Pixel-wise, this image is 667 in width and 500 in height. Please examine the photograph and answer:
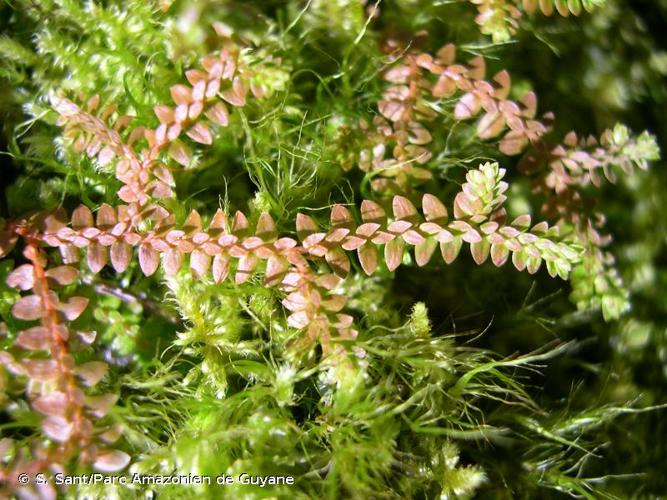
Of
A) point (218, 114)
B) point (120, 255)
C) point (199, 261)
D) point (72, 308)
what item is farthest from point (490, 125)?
point (72, 308)

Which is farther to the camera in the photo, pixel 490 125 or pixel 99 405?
pixel 490 125

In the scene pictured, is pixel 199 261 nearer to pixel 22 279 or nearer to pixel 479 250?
pixel 22 279

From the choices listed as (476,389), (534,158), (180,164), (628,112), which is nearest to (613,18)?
(628,112)

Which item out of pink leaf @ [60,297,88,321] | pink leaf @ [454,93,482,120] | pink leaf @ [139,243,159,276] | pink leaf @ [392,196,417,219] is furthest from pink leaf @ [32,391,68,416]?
pink leaf @ [454,93,482,120]

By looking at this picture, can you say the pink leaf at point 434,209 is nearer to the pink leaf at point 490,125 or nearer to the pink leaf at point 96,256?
the pink leaf at point 490,125

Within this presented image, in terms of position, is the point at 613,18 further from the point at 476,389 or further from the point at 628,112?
the point at 476,389

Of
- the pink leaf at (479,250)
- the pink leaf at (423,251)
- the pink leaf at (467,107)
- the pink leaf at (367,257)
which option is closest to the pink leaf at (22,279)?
the pink leaf at (367,257)

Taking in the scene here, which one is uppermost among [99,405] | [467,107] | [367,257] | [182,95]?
[182,95]

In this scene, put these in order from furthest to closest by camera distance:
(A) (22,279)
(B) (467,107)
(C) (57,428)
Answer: (B) (467,107) → (A) (22,279) → (C) (57,428)

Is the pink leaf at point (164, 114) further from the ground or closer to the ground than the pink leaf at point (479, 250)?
further from the ground

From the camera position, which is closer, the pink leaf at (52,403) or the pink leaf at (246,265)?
the pink leaf at (52,403)

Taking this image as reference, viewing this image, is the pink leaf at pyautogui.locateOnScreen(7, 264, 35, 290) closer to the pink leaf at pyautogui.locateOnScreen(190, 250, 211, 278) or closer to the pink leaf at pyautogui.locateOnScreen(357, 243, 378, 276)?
the pink leaf at pyautogui.locateOnScreen(190, 250, 211, 278)
